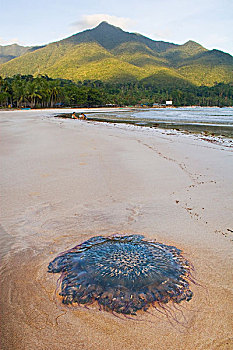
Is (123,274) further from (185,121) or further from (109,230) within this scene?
(185,121)

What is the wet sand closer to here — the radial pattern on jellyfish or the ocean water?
the radial pattern on jellyfish

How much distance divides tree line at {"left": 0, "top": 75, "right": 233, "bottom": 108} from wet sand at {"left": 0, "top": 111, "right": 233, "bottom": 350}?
65928 millimetres

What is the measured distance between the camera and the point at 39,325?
215 centimetres

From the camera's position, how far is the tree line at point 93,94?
227 ft

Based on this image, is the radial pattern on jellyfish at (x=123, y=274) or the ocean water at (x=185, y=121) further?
the ocean water at (x=185, y=121)

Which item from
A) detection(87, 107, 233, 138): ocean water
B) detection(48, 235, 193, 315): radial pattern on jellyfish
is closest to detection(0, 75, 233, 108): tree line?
detection(87, 107, 233, 138): ocean water

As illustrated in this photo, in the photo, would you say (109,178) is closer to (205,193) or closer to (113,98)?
(205,193)

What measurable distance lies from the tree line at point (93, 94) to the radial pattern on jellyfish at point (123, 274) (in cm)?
6942

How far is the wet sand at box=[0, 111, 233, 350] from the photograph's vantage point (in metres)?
2.08

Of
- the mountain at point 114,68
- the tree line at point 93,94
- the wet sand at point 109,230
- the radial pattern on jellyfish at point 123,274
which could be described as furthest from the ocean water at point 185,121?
the mountain at point 114,68

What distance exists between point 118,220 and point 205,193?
210 cm

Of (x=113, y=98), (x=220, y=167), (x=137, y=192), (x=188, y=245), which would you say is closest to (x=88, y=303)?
(x=188, y=245)

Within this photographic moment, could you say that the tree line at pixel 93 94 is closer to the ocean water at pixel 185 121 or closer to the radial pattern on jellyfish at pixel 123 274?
the ocean water at pixel 185 121

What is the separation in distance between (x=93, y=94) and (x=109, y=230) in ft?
288
